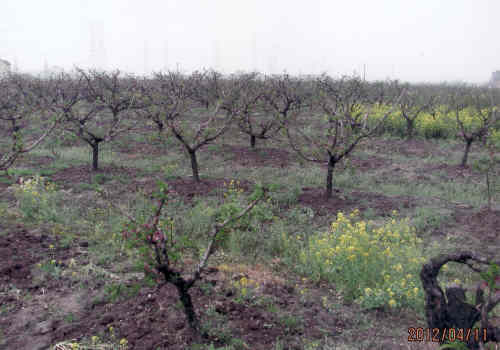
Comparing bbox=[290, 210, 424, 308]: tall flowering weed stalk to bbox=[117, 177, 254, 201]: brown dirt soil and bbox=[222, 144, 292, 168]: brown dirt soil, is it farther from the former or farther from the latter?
bbox=[222, 144, 292, 168]: brown dirt soil

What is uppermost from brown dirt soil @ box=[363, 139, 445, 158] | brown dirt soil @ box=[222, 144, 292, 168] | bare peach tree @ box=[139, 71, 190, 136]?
bare peach tree @ box=[139, 71, 190, 136]

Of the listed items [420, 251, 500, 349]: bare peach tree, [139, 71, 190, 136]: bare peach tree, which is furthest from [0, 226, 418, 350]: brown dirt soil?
[139, 71, 190, 136]: bare peach tree

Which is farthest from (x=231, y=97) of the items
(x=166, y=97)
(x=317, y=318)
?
(x=317, y=318)

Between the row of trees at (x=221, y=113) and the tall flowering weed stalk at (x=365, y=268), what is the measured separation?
244cm

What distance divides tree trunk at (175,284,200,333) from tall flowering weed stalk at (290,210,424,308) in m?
1.73

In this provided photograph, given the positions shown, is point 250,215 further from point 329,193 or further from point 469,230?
point 469,230

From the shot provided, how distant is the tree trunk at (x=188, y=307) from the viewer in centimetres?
311

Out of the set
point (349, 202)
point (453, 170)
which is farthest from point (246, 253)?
point (453, 170)

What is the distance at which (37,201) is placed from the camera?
6.68 meters
